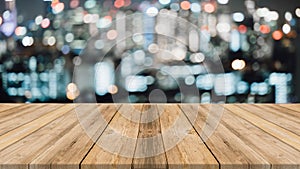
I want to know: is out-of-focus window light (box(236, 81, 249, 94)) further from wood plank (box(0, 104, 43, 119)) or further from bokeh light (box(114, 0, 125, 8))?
wood plank (box(0, 104, 43, 119))

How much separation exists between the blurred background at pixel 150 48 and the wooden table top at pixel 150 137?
1.61m

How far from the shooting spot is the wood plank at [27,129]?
1269 millimetres

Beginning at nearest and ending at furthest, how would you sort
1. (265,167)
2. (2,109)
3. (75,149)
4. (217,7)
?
(265,167)
(75,149)
(2,109)
(217,7)

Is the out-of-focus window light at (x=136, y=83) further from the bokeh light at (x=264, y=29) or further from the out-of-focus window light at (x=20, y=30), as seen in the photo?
the bokeh light at (x=264, y=29)

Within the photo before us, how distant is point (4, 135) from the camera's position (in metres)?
1.35

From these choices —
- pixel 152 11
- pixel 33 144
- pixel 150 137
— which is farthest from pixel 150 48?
pixel 33 144

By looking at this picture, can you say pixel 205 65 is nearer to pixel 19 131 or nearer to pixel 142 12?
pixel 142 12

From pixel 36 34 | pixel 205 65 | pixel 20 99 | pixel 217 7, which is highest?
pixel 217 7

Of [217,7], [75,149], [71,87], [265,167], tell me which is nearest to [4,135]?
[75,149]

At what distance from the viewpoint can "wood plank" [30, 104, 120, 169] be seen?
3.30 ft

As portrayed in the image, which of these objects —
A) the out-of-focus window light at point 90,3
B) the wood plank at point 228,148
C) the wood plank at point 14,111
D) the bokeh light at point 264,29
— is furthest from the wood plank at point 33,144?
the bokeh light at point 264,29

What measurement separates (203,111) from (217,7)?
1.86 m

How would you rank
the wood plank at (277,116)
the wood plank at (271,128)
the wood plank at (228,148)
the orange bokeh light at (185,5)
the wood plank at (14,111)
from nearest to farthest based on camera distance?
the wood plank at (228,148) < the wood plank at (271,128) < the wood plank at (277,116) < the wood plank at (14,111) < the orange bokeh light at (185,5)

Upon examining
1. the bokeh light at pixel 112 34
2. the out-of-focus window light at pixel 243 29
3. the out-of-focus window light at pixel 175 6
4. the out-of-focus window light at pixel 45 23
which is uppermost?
the out-of-focus window light at pixel 175 6
